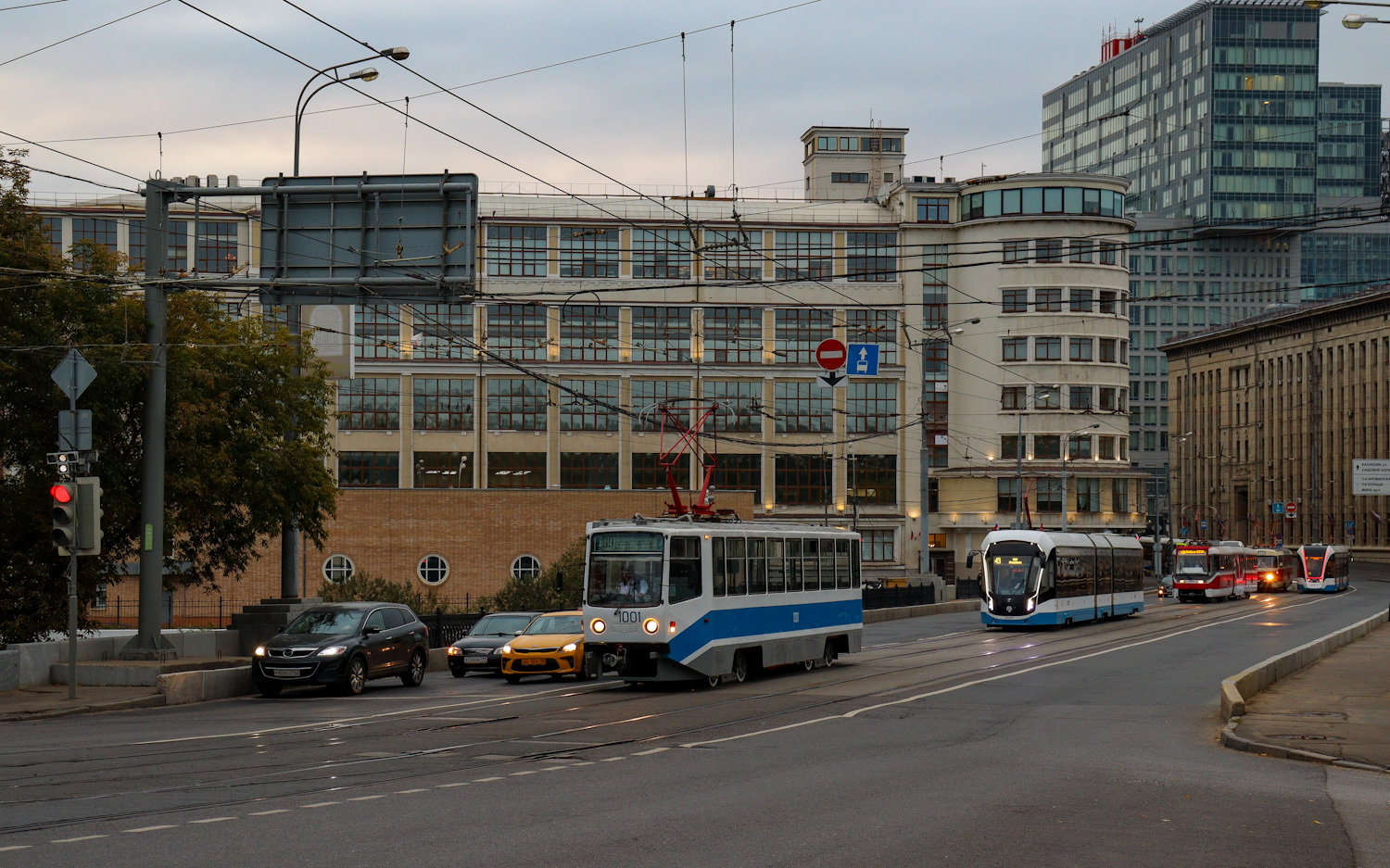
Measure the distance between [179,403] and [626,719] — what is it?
12.3 metres

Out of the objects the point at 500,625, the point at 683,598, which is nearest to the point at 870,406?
the point at 500,625

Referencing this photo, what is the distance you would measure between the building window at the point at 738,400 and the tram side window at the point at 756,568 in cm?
5855

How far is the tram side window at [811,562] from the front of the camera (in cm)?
2805

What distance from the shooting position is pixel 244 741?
669 inches

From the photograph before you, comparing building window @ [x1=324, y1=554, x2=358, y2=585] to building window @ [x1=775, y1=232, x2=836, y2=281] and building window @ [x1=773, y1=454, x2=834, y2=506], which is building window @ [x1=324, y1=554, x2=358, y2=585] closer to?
building window @ [x1=773, y1=454, x2=834, y2=506]

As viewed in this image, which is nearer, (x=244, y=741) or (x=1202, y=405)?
(x=244, y=741)

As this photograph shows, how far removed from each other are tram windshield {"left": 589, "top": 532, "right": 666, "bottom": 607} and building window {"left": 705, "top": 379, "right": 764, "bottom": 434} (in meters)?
60.5

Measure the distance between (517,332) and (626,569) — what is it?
60444 millimetres

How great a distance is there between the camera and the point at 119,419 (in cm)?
2694

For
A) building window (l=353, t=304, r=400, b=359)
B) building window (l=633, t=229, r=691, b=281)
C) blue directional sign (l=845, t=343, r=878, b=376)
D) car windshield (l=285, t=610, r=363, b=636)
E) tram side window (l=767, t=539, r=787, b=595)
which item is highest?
building window (l=633, t=229, r=691, b=281)

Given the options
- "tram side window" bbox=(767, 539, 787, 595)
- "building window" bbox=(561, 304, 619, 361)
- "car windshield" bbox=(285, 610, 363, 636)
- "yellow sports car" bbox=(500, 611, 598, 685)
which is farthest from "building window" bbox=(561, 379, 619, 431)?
"car windshield" bbox=(285, 610, 363, 636)

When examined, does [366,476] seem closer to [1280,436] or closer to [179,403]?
[179,403]

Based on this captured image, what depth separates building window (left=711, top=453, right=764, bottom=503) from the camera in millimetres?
85188

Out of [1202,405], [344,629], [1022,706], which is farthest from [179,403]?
[1202,405]
